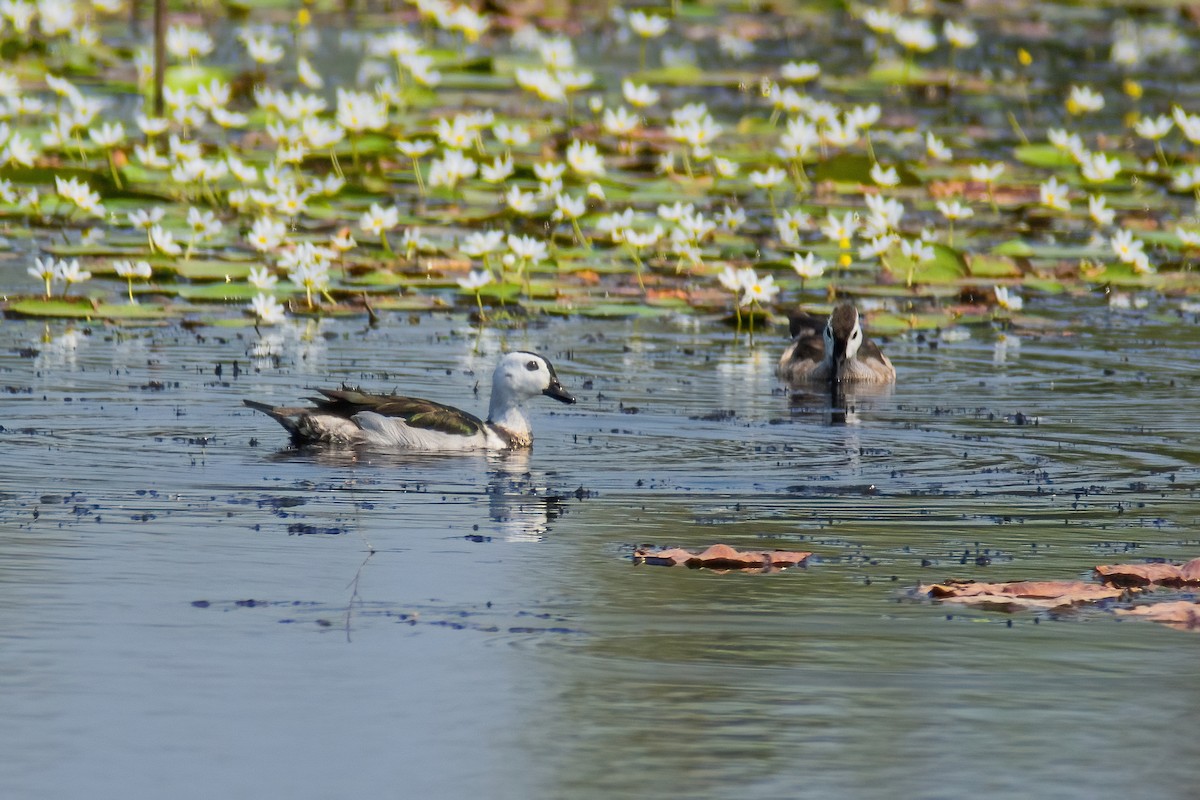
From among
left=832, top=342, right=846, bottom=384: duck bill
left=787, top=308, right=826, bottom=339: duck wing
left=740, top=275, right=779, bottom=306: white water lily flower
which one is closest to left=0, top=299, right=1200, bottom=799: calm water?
left=832, top=342, right=846, bottom=384: duck bill

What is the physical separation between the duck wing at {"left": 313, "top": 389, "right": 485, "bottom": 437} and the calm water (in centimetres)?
17

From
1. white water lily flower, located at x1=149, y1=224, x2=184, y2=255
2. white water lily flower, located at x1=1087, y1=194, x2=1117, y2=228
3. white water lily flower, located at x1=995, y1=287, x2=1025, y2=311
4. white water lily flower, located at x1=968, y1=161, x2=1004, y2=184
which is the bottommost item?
white water lily flower, located at x1=995, y1=287, x2=1025, y2=311

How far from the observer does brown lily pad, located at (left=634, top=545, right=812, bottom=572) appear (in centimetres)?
837

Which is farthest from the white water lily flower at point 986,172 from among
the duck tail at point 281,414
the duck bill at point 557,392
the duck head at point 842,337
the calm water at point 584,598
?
the duck tail at point 281,414

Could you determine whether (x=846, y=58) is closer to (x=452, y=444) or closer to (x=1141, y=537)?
(x=452, y=444)

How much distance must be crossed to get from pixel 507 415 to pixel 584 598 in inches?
150

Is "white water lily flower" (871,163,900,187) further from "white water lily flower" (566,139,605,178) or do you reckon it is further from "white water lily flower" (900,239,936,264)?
"white water lily flower" (566,139,605,178)

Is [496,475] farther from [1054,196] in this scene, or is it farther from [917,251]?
[1054,196]

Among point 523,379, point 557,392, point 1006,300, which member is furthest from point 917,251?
point 523,379

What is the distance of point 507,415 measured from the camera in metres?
11.5

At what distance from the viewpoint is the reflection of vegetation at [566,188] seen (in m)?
16.2

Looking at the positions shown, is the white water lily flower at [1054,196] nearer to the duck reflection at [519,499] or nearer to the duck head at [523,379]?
the duck head at [523,379]

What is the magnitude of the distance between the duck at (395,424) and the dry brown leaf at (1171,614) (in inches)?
168

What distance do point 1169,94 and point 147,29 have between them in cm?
1191
